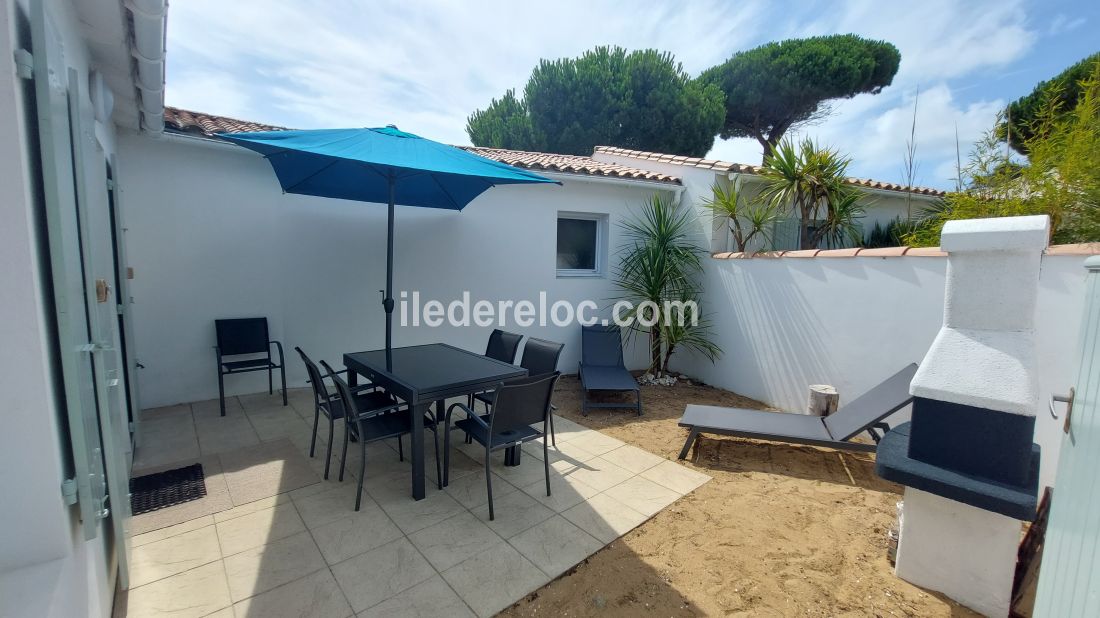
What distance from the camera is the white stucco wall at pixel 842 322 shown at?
3.38 metres

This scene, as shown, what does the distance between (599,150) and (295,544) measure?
9.49m

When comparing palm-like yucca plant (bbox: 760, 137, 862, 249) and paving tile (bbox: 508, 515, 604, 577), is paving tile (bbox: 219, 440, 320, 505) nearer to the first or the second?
paving tile (bbox: 508, 515, 604, 577)

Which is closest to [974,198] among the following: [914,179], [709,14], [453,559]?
[914,179]

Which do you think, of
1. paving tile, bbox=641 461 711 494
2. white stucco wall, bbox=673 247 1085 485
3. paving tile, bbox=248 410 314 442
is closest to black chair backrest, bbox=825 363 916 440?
white stucco wall, bbox=673 247 1085 485

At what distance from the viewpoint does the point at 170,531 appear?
9.48 feet

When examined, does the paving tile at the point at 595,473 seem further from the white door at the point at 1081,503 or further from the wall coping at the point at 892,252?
the wall coping at the point at 892,252

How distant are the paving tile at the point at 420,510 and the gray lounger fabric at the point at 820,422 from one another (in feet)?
7.57

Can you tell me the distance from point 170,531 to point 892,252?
6.79m

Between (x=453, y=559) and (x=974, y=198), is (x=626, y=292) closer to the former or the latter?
(x=974, y=198)

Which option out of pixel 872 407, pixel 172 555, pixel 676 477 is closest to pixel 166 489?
pixel 172 555

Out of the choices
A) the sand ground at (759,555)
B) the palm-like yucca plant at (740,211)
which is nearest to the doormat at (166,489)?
the sand ground at (759,555)

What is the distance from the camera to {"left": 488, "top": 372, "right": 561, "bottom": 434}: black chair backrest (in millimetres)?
3127

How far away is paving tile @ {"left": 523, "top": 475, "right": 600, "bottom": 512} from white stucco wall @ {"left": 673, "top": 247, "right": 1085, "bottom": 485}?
3.55m

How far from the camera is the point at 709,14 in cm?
741
